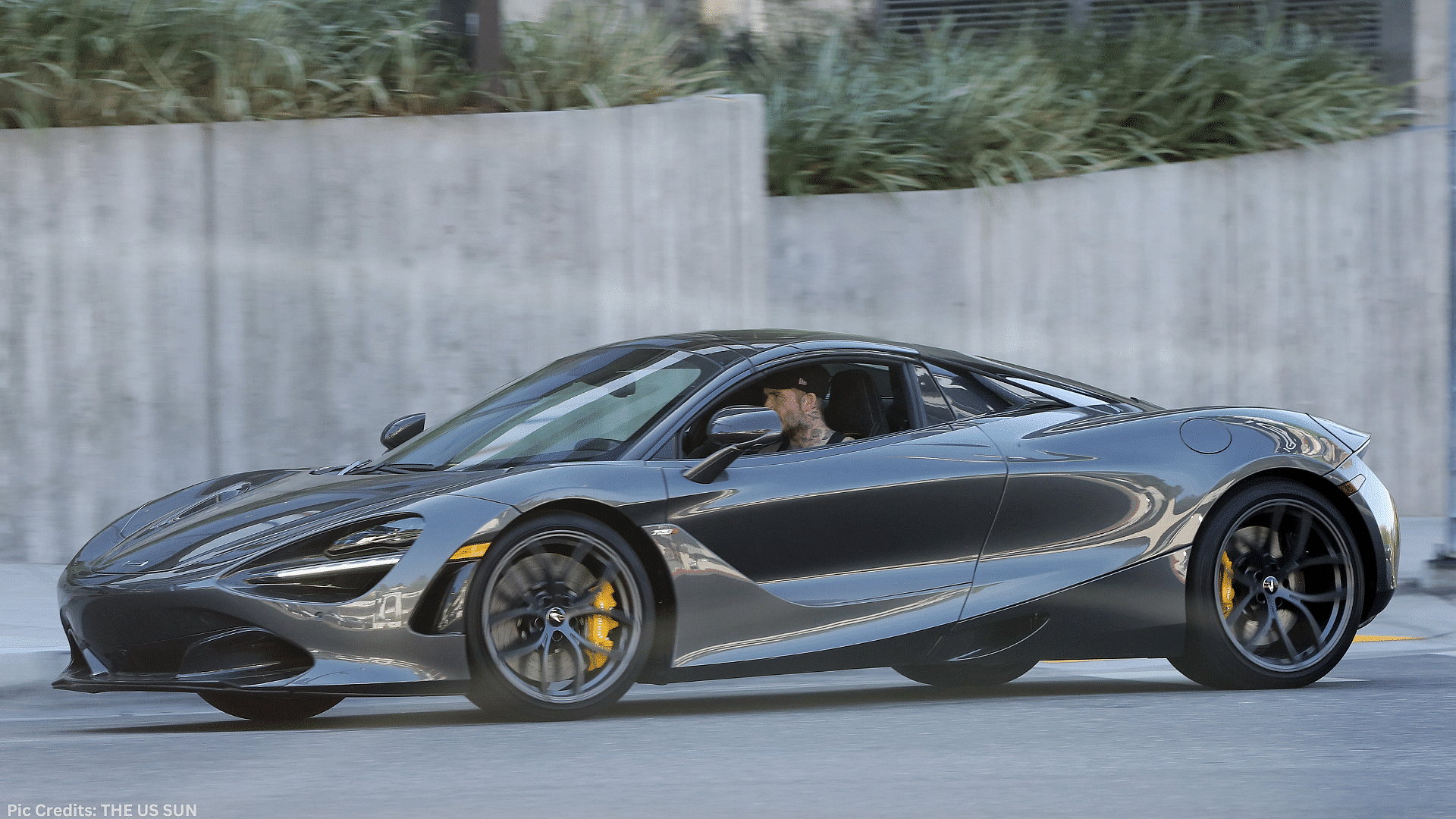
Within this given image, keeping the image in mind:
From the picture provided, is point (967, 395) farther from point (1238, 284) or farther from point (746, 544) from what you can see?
point (1238, 284)

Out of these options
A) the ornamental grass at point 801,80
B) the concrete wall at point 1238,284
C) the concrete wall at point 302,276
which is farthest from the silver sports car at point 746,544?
the concrete wall at point 1238,284

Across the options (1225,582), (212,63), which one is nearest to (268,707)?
(1225,582)

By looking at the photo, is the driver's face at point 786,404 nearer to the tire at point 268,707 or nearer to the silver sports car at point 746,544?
the silver sports car at point 746,544

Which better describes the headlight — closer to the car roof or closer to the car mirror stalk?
the car mirror stalk

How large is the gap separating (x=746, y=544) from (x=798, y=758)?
0.95 meters

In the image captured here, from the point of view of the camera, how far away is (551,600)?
536 cm

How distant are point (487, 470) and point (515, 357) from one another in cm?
492

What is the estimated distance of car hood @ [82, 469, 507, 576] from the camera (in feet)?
17.3

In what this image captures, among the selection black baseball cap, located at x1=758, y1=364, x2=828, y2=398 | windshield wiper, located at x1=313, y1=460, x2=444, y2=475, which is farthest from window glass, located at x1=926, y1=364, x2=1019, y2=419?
windshield wiper, located at x1=313, y1=460, x2=444, y2=475

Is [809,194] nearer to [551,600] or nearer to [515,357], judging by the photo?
[515,357]

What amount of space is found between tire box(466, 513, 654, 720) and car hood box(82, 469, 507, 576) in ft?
0.97

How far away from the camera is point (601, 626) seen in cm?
543

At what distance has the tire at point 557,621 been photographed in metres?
5.25

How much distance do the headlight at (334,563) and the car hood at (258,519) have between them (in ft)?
0.18
